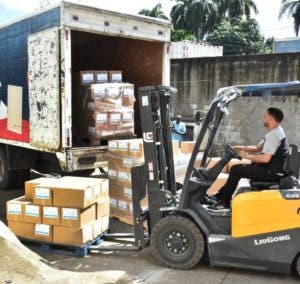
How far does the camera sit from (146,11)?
46.0 m

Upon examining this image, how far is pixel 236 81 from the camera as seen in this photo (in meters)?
13.0

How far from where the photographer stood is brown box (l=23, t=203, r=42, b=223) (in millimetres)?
5355

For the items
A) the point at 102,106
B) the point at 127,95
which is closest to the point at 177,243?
the point at 102,106

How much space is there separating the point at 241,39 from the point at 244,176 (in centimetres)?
3609

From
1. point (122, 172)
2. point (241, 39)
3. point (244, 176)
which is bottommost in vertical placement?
point (122, 172)

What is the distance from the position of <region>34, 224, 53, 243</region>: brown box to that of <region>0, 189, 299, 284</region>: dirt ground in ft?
0.60

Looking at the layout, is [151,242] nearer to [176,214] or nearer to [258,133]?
[176,214]

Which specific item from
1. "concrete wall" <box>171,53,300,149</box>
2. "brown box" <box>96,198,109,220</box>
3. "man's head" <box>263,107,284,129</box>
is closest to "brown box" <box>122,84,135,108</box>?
"brown box" <box>96,198,109,220</box>

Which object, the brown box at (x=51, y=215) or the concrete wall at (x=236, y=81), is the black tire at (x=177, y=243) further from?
the concrete wall at (x=236, y=81)

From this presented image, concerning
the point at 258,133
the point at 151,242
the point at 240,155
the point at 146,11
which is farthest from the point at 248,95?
the point at 146,11

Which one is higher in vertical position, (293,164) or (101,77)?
(101,77)

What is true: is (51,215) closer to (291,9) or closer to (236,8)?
(291,9)

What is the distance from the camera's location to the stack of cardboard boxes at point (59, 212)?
521 centimetres

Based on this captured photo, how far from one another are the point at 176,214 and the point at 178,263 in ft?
1.56
